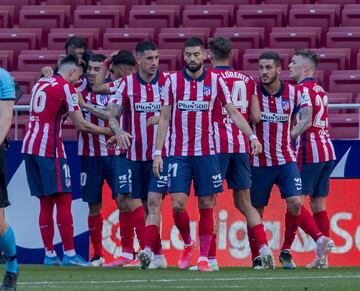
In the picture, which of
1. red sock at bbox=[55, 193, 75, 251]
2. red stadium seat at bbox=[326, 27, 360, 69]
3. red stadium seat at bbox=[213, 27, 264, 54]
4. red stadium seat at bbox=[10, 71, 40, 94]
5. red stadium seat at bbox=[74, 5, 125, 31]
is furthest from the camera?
red stadium seat at bbox=[74, 5, 125, 31]

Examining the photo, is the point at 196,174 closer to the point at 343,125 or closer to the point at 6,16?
the point at 343,125

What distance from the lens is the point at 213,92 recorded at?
11625 millimetres

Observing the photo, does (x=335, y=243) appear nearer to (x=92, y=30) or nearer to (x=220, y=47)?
(x=220, y=47)

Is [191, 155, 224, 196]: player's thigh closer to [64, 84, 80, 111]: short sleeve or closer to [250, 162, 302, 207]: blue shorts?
[250, 162, 302, 207]: blue shorts

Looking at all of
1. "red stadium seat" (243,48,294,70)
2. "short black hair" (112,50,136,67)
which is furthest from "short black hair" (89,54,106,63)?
"red stadium seat" (243,48,294,70)

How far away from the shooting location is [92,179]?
13.6 meters

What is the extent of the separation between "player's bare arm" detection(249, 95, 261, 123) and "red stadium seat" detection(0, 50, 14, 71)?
6112 millimetres

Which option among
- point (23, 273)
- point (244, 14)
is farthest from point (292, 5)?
point (23, 273)

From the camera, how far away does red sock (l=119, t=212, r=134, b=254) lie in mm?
13047

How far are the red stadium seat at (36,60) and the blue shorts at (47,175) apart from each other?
4408 mm

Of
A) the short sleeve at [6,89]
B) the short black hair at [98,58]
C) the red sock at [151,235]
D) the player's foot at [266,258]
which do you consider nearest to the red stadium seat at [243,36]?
the short black hair at [98,58]

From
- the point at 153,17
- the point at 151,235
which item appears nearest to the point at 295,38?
the point at 153,17

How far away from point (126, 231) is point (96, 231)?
2.28 feet

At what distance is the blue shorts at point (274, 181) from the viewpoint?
12.3m
